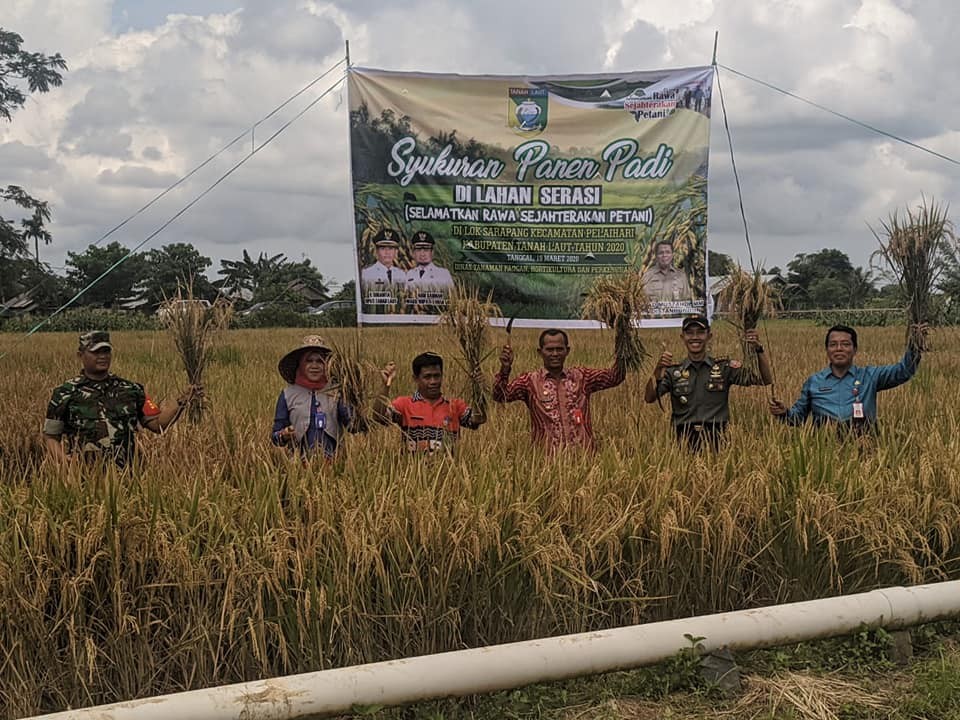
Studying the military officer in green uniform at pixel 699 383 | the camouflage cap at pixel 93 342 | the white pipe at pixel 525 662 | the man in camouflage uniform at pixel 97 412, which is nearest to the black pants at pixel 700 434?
the military officer in green uniform at pixel 699 383

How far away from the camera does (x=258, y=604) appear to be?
10.5 feet

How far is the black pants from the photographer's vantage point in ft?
16.8

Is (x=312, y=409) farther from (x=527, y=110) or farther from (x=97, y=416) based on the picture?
(x=527, y=110)

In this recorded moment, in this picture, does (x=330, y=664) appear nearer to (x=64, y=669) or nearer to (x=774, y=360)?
(x=64, y=669)

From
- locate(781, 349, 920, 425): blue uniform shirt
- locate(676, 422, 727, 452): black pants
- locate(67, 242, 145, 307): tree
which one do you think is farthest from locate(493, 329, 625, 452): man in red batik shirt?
locate(67, 242, 145, 307): tree

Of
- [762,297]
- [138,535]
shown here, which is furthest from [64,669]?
[762,297]

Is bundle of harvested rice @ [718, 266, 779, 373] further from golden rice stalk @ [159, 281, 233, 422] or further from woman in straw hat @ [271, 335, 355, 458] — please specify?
golden rice stalk @ [159, 281, 233, 422]

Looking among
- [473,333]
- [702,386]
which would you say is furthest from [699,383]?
[473,333]

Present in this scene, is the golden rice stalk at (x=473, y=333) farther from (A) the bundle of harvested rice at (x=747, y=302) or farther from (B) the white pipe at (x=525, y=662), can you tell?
(B) the white pipe at (x=525, y=662)

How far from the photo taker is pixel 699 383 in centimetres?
527

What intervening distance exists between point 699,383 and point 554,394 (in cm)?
92

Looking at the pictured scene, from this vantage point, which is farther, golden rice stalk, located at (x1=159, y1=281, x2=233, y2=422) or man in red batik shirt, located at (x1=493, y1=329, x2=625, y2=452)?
golden rice stalk, located at (x1=159, y1=281, x2=233, y2=422)

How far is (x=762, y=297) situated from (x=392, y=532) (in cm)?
307

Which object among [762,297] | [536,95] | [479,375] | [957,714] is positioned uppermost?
[536,95]
